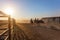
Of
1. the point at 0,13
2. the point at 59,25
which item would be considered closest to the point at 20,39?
the point at 0,13

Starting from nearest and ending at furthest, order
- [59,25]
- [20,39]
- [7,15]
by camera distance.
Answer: [7,15], [20,39], [59,25]

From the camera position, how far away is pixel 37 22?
14.8 metres

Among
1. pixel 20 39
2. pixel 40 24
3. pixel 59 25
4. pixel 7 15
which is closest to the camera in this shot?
pixel 7 15

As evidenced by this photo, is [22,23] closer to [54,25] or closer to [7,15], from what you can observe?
[54,25]

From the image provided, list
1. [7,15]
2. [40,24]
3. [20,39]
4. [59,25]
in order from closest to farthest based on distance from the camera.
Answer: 1. [7,15]
2. [20,39]
3. [59,25]
4. [40,24]

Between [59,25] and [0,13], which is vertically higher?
[0,13]

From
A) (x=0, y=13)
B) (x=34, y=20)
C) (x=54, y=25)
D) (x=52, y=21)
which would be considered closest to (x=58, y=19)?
(x=52, y=21)

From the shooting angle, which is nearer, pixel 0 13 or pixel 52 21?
pixel 0 13

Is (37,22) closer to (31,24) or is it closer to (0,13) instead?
(31,24)

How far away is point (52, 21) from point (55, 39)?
6.82 meters

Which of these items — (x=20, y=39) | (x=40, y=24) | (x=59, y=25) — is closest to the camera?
(x=20, y=39)

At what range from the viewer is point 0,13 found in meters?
5.04

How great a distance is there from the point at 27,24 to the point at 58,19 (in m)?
3.23

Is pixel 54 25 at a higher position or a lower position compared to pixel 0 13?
lower
